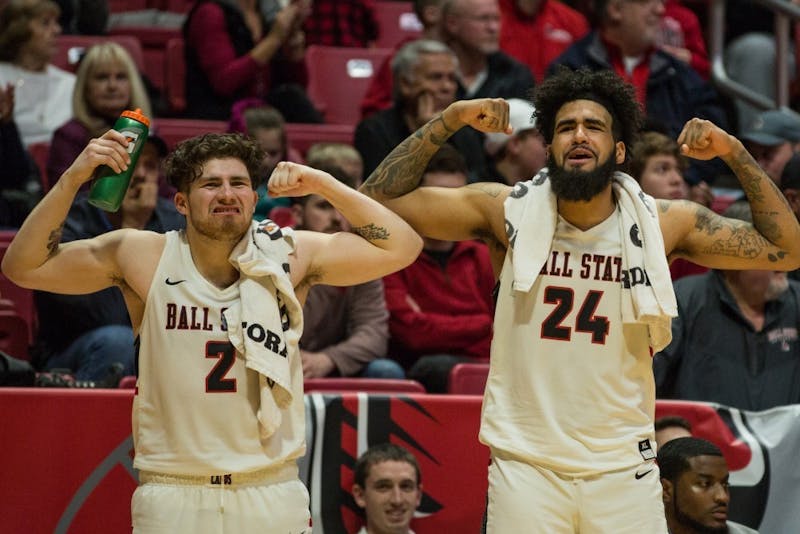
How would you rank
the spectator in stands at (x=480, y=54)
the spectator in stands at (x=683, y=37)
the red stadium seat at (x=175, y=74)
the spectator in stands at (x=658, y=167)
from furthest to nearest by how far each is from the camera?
1. the spectator in stands at (x=683, y=37)
2. the red stadium seat at (x=175, y=74)
3. the spectator in stands at (x=480, y=54)
4. the spectator in stands at (x=658, y=167)

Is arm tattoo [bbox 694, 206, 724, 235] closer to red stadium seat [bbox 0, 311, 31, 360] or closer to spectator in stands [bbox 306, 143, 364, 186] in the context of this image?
spectator in stands [bbox 306, 143, 364, 186]

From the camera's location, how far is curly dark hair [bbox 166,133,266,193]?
511 cm

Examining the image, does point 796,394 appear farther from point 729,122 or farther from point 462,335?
point 729,122

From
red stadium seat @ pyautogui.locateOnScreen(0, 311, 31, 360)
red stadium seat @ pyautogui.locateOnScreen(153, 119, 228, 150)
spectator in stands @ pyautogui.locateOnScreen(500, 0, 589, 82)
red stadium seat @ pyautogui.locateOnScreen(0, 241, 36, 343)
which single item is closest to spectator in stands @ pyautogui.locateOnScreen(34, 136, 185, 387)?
red stadium seat @ pyautogui.locateOnScreen(0, 311, 31, 360)

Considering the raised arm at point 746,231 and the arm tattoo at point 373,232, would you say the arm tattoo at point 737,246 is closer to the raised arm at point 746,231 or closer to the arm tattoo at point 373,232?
the raised arm at point 746,231

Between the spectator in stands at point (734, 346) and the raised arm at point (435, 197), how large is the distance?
182 centimetres

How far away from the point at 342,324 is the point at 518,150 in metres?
1.71

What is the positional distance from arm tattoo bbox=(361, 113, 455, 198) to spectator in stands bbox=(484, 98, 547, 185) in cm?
275

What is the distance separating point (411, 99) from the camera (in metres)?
8.37

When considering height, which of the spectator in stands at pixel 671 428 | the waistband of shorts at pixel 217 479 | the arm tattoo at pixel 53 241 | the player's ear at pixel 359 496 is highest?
the arm tattoo at pixel 53 241


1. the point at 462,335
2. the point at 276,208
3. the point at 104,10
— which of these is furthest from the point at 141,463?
the point at 104,10

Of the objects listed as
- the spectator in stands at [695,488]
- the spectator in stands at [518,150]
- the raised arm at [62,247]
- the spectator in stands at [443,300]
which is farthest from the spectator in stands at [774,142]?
the raised arm at [62,247]

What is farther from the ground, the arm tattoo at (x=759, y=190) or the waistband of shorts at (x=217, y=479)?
the arm tattoo at (x=759, y=190)

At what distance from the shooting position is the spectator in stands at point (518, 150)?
819cm
